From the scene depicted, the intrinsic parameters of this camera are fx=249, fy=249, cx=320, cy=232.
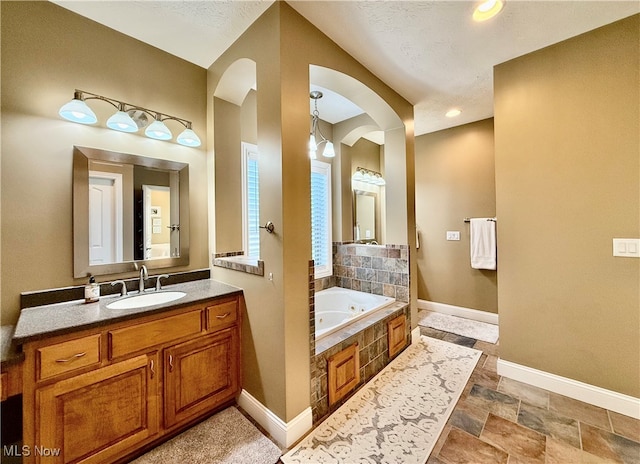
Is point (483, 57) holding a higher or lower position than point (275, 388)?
higher

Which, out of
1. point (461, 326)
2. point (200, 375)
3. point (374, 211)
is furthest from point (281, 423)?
point (374, 211)

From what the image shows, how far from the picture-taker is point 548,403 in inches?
75.0

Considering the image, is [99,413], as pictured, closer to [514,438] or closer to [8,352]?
[8,352]

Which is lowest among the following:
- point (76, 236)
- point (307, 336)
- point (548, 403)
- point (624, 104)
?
point (548, 403)

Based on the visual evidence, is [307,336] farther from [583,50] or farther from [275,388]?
[583,50]

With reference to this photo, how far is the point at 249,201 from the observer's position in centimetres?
259

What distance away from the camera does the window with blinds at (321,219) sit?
3416mm

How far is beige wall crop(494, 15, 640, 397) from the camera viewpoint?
178cm

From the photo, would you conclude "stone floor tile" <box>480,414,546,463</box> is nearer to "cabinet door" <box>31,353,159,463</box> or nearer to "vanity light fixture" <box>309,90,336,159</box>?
"cabinet door" <box>31,353,159,463</box>

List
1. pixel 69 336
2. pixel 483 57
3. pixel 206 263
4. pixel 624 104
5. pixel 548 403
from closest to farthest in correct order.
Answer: pixel 69 336 → pixel 624 104 → pixel 548 403 → pixel 483 57 → pixel 206 263

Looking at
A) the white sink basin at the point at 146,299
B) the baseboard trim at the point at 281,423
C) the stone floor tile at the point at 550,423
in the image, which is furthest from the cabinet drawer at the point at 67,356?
the stone floor tile at the point at 550,423

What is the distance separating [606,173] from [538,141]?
50 centimetres

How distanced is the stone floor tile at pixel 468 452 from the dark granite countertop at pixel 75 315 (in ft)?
5.56

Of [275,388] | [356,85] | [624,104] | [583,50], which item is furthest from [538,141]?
[275,388]
